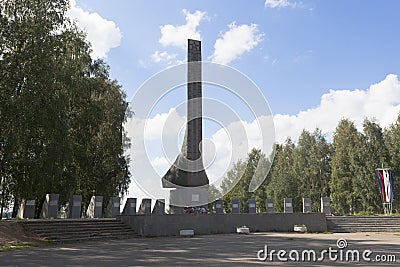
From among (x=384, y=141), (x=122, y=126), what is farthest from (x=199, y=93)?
(x=384, y=141)

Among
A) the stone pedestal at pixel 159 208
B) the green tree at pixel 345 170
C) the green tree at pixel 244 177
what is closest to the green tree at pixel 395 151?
the green tree at pixel 345 170

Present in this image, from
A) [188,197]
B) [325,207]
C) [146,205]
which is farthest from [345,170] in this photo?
[146,205]

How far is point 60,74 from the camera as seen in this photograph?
63.0 ft

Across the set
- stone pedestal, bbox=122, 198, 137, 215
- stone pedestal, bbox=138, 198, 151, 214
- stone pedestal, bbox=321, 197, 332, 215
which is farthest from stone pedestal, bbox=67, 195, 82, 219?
stone pedestal, bbox=321, 197, 332, 215

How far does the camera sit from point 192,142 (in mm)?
24734

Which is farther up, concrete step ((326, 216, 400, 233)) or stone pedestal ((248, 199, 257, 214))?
stone pedestal ((248, 199, 257, 214))

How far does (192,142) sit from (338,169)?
896 inches

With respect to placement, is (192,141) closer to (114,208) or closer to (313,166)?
(114,208)

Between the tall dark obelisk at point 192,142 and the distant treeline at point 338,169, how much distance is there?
2122 centimetres

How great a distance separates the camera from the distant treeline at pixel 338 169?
38656 mm

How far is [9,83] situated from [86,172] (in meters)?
10.3

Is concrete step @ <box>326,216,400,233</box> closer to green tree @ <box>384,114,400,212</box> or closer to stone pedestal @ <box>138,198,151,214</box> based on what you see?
stone pedestal @ <box>138,198,151,214</box>

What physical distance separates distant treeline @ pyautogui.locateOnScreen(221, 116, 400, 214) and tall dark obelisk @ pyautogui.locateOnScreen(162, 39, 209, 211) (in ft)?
69.6

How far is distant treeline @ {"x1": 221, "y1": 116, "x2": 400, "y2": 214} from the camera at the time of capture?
38656 mm
